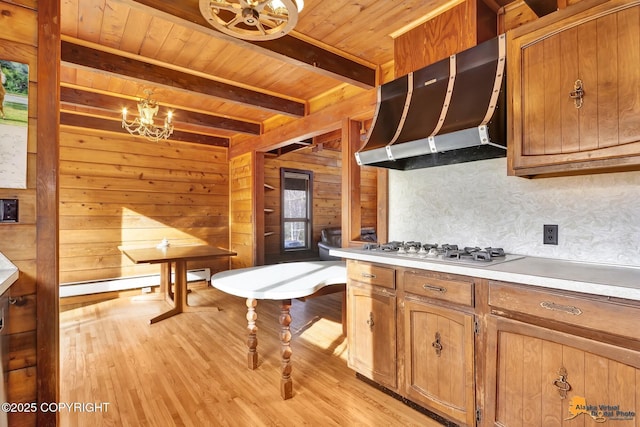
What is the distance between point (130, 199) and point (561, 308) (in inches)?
204

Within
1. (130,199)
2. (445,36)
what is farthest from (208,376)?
(130,199)

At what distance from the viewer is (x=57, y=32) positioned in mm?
1541

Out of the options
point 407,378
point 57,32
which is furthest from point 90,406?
point 57,32

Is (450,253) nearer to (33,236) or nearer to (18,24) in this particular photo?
(33,236)

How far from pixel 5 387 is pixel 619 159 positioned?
2.87m

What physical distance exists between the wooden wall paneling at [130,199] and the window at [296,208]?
106 centimetres

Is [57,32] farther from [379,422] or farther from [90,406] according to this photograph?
[379,422]

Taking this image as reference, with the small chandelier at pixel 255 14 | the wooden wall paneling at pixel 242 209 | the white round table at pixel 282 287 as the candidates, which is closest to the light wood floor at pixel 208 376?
the white round table at pixel 282 287

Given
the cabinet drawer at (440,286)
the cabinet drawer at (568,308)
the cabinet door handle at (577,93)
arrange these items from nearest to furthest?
1. the cabinet drawer at (568,308)
2. the cabinet door handle at (577,93)
3. the cabinet drawer at (440,286)

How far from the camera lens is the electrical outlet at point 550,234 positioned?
1931mm

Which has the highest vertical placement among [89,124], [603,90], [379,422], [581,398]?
[89,124]

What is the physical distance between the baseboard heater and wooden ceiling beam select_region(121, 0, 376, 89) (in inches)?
156

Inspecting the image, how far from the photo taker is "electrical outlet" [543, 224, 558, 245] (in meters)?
1.93

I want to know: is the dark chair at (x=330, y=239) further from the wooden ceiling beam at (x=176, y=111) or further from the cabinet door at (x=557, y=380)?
the cabinet door at (x=557, y=380)
